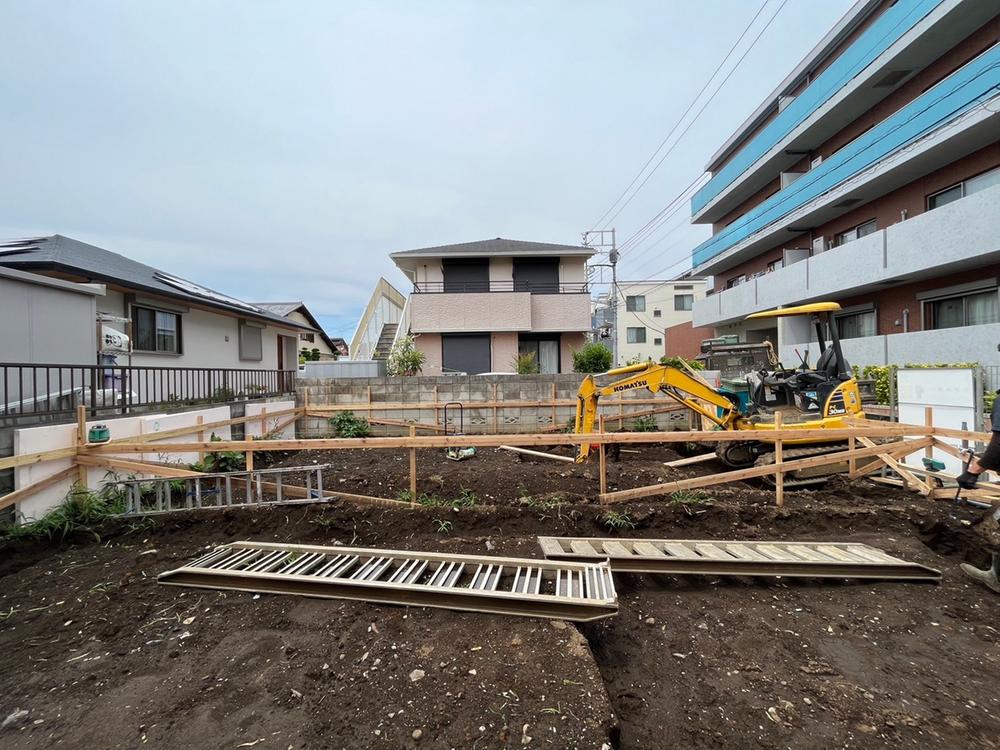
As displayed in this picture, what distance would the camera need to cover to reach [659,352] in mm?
36406

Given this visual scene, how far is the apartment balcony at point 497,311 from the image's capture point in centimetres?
1647

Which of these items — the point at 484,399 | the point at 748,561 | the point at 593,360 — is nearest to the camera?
the point at 748,561

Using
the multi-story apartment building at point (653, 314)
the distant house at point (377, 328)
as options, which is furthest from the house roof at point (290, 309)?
the multi-story apartment building at point (653, 314)

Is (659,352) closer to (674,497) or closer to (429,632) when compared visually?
(674,497)

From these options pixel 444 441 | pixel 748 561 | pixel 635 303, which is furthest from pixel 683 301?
pixel 748 561

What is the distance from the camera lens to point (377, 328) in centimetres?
2030

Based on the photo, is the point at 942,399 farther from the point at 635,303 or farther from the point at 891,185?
the point at 635,303

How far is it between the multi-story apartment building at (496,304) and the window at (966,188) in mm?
9728

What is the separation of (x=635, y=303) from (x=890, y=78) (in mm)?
24725

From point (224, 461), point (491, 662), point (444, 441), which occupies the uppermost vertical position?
point (444, 441)

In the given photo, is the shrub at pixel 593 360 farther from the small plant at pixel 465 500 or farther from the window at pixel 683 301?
the window at pixel 683 301

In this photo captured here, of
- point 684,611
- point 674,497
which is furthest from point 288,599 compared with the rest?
point 674,497

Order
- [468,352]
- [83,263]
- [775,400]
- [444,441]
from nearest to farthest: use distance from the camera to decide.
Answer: [444,441]
[775,400]
[83,263]
[468,352]

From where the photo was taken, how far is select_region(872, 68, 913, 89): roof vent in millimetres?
12281
